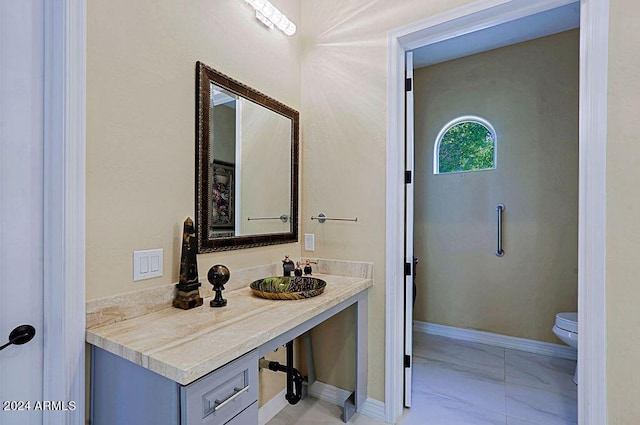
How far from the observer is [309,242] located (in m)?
2.30

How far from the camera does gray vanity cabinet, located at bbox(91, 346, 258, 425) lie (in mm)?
912

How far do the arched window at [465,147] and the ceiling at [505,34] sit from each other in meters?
0.65

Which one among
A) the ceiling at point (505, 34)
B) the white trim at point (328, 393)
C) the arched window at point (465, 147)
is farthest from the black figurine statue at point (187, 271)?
the arched window at point (465, 147)

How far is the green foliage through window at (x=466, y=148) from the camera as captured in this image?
3172 mm

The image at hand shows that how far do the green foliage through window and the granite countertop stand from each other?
239cm

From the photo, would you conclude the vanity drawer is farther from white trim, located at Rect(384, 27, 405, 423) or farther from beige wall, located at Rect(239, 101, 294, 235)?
white trim, located at Rect(384, 27, 405, 423)

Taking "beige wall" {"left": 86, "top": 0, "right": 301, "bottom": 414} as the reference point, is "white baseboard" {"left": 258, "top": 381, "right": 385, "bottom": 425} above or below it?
below

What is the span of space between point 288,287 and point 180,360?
955 mm

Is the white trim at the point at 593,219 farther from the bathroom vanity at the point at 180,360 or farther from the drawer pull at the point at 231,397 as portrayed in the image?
the drawer pull at the point at 231,397

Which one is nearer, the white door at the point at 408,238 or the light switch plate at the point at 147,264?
the light switch plate at the point at 147,264

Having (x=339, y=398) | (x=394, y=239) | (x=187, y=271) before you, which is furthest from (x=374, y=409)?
(x=187, y=271)

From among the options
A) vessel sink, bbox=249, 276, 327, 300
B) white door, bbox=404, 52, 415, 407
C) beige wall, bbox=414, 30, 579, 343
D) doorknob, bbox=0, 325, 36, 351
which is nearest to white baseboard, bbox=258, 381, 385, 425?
white door, bbox=404, 52, 415, 407

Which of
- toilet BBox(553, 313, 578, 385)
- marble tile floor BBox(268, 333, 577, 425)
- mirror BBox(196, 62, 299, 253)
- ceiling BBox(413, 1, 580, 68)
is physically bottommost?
marble tile floor BBox(268, 333, 577, 425)

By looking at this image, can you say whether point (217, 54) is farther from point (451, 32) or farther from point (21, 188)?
point (451, 32)
